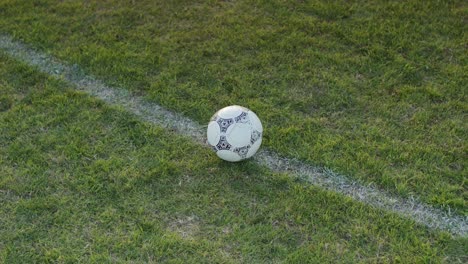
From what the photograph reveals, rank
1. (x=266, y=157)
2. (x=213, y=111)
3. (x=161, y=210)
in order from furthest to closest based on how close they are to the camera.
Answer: (x=213, y=111) → (x=266, y=157) → (x=161, y=210)

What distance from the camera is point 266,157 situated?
14.0ft

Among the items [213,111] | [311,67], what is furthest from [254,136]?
[311,67]

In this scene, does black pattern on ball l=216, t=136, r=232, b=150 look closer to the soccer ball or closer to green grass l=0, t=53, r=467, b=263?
the soccer ball

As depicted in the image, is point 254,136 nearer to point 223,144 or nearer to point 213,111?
point 223,144

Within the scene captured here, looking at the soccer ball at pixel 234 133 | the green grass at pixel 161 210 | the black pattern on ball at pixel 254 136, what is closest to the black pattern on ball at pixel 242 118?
the soccer ball at pixel 234 133

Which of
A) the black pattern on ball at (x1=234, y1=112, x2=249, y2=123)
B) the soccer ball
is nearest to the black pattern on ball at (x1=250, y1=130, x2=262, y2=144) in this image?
the soccer ball

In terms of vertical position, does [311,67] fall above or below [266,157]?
above

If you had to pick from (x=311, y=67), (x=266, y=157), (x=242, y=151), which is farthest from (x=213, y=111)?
(x=311, y=67)

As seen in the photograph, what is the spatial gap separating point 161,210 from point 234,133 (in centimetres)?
77

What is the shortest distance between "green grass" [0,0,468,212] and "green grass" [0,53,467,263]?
1.41 feet

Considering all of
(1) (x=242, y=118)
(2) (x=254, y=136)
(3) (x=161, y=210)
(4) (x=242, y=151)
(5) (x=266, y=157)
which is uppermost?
(1) (x=242, y=118)

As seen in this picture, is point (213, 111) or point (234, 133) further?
point (213, 111)

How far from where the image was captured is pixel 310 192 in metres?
3.91

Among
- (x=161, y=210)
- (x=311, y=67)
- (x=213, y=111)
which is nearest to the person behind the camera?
(x=161, y=210)
